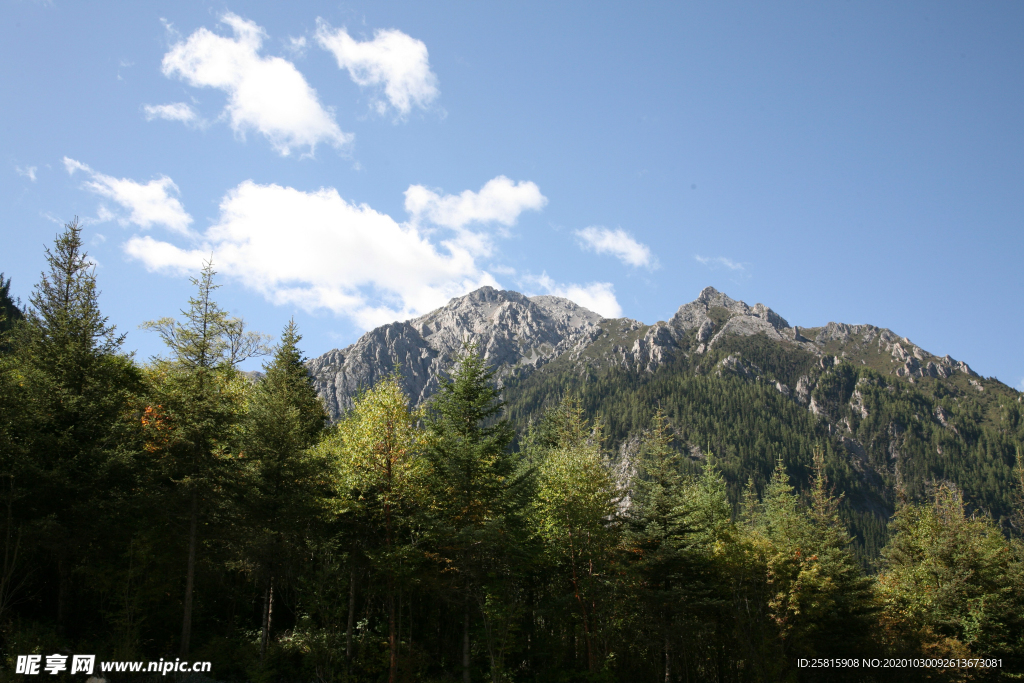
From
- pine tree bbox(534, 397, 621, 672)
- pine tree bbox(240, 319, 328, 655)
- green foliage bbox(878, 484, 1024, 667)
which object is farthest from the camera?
green foliage bbox(878, 484, 1024, 667)

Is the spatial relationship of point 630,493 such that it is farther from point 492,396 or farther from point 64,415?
point 64,415

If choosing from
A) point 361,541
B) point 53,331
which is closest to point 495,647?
point 361,541

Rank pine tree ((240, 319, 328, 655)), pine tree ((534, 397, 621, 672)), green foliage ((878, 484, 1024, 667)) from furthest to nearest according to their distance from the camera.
→ 1. green foliage ((878, 484, 1024, 667))
2. pine tree ((534, 397, 621, 672))
3. pine tree ((240, 319, 328, 655))

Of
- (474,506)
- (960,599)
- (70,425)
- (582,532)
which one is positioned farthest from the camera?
(960,599)

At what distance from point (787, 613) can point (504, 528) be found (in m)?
20.6

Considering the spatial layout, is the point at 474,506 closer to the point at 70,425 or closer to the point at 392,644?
the point at 392,644

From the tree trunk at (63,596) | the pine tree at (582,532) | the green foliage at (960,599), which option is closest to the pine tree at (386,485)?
the pine tree at (582,532)

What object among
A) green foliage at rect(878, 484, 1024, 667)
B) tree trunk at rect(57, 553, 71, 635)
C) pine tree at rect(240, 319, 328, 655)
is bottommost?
green foliage at rect(878, 484, 1024, 667)

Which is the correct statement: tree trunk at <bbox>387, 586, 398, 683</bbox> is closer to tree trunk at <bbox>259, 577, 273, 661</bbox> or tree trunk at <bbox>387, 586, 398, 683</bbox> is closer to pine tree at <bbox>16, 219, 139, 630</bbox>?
tree trunk at <bbox>259, 577, 273, 661</bbox>

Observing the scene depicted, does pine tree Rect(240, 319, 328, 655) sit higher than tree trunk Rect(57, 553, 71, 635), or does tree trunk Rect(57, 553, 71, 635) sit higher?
pine tree Rect(240, 319, 328, 655)

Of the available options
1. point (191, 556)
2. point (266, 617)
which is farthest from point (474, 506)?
point (191, 556)

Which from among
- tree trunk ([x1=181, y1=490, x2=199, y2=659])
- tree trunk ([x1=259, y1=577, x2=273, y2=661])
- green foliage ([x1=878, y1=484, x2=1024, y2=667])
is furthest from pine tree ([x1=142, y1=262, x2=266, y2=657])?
green foliage ([x1=878, y1=484, x2=1024, y2=667])

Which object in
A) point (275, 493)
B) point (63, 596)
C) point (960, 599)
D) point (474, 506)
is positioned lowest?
point (960, 599)

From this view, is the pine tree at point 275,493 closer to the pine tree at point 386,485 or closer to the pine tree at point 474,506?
the pine tree at point 386,485
